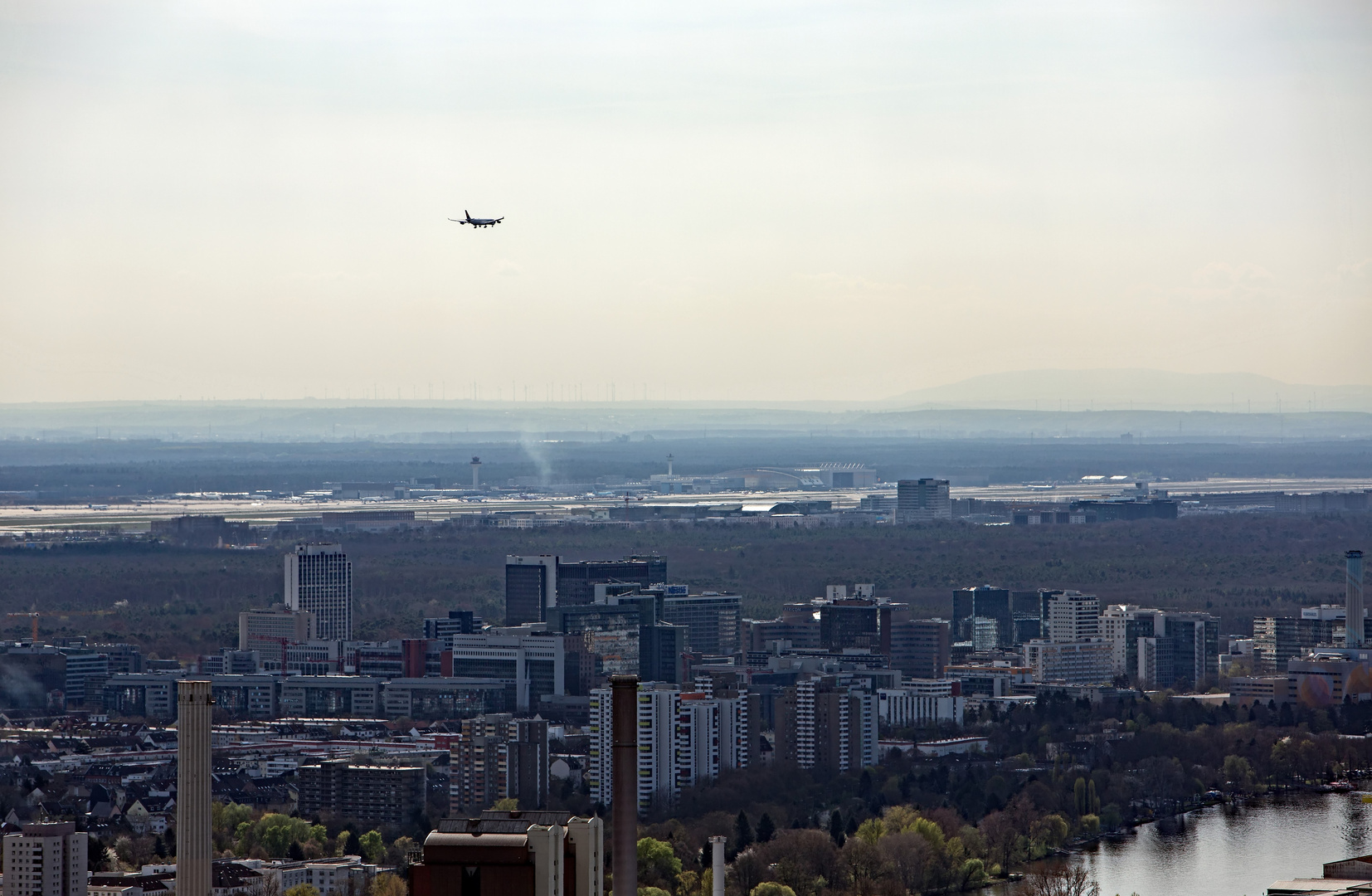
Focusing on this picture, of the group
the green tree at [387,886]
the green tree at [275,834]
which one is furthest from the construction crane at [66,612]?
the green tree at [387,886]

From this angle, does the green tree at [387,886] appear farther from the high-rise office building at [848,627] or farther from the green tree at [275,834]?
the high-rise office building at [848,627]

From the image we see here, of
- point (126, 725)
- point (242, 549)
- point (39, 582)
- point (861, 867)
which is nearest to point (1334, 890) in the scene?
point (861, 867)

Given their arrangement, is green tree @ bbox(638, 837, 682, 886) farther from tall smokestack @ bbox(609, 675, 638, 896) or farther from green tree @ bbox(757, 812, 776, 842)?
tall smokestack @ bbox(609, 675, 638, 896)

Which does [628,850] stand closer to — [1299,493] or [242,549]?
[242,549]

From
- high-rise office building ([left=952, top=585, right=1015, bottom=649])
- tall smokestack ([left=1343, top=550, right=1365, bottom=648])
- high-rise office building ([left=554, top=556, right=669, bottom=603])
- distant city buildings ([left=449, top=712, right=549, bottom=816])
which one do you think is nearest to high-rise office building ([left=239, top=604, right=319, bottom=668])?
high-rise office building ([left=554, top=556, right=669, bottom=603])

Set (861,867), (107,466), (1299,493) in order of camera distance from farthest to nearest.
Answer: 1. (107,466)
2. (1299,493)
3. (861,867)

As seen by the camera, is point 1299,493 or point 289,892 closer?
point 289,892
